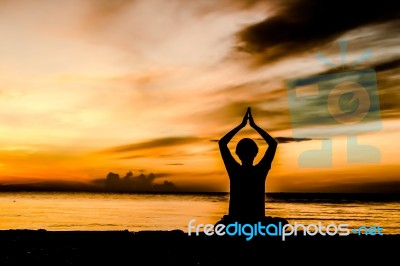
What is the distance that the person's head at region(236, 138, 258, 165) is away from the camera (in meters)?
5.19

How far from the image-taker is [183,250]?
6621 millimetres

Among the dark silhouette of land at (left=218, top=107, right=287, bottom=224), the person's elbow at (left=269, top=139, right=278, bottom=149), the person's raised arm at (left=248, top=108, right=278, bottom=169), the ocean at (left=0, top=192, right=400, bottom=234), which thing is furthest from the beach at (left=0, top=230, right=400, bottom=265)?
the ocean at (left=0, top=192, right=400, bottom=234)

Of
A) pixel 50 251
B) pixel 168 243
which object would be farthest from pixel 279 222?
pixel 50 251

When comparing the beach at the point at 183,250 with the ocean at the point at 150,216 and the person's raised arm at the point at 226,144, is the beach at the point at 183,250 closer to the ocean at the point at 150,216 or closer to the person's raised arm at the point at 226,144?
the person's raised arm at the point at 226,144

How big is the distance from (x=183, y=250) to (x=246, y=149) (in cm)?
242

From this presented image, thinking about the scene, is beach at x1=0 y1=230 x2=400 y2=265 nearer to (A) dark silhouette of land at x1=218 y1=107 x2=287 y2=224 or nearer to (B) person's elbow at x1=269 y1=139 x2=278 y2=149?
(A) dark silhouette of land at x1=218 y1=107 x2=287 y2=224

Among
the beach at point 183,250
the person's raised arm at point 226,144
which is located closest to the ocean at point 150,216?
the beach at point 183,250

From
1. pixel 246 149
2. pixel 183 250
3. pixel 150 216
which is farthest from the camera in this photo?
pixel 150 216

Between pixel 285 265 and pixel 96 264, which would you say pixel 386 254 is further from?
pixel 96 264

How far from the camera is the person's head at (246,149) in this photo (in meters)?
5.19

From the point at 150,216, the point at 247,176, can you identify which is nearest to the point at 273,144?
the point at 247,176

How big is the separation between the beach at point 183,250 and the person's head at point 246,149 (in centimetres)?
121

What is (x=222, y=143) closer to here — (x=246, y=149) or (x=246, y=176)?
(x=246, y=149)

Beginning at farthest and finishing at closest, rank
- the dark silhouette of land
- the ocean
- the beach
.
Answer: the ocean → the beach → the dark silhouette of land
